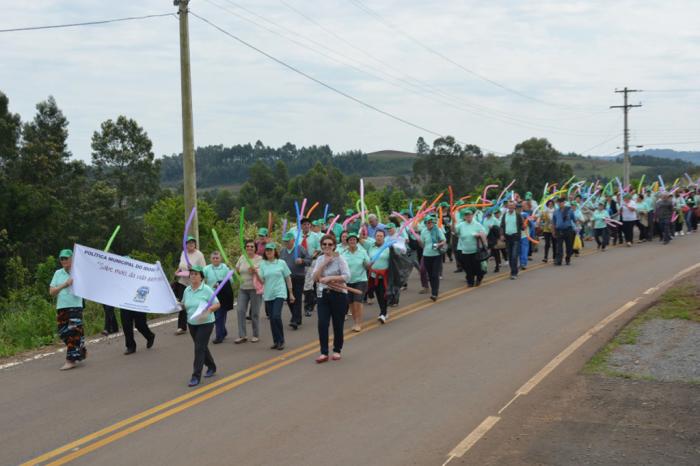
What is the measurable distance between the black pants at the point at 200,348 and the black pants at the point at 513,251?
996 centimetres

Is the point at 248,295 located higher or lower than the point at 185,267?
lower

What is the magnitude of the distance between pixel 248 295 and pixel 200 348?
8.96ft

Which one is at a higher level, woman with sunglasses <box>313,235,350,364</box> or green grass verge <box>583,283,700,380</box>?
woman with sunglasses <box>313,235,350,364</box>

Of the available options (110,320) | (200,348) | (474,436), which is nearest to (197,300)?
(200,348)

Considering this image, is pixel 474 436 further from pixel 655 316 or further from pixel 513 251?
pixel 513 251

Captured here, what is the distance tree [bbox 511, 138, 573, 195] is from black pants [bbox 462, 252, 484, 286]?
1965 inches

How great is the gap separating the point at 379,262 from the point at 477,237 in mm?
3572

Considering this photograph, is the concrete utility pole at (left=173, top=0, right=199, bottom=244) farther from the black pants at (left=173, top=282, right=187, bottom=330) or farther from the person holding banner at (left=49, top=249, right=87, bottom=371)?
the person holding banner at (left=49, top=249, right=87, bottom=371)

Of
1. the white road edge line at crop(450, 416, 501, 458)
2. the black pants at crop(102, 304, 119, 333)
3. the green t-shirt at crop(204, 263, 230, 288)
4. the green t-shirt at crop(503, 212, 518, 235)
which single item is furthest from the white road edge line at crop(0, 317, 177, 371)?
the green t-shirt at crop(503, 212, 518, 235)

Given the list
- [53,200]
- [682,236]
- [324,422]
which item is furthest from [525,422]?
[53,200]

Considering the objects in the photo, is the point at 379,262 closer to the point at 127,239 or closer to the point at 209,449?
the point at 209,449

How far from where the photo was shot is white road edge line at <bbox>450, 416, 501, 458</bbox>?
6.70 meters

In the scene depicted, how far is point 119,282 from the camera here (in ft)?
35.5

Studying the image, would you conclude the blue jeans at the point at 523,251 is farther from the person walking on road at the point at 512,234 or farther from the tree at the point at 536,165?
the tree at the point at 536,165
